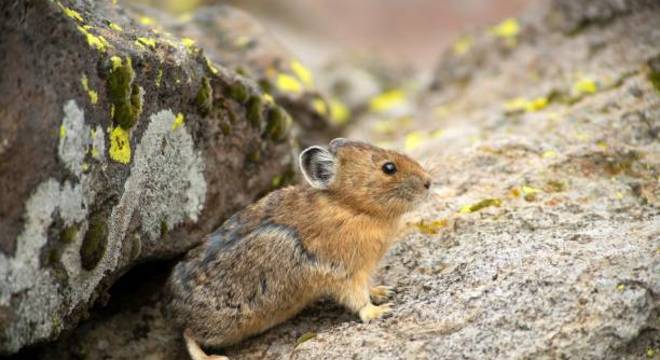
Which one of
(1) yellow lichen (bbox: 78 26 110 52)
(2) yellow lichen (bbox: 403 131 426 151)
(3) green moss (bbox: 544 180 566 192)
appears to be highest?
(1) yellow lichen (bbox: 78 26 110 52)

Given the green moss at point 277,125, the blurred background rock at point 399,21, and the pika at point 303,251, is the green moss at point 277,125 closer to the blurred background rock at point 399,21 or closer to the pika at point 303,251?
the pika at point 303,251

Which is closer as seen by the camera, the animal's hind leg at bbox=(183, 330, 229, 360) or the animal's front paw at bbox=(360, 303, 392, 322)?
the animal's front paw at bbox=(360, 303, 392, 322)

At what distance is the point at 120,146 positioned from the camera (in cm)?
644

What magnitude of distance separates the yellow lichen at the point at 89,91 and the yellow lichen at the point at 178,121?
1.39m

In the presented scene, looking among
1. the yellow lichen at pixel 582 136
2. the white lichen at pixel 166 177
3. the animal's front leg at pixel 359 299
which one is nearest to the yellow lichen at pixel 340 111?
the yellow lichen at pixel 582 136

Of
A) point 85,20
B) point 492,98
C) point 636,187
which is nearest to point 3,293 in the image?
point 85,20

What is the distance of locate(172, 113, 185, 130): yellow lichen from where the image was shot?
24.1 ft

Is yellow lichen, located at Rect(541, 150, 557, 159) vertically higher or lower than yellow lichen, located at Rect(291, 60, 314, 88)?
lower

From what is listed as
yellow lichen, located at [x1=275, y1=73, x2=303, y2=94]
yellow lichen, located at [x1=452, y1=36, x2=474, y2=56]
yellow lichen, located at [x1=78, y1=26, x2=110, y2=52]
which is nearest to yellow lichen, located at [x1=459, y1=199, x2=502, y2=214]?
yellow lichen, located at [x1=275, y1=73, x2=303, y2=94]

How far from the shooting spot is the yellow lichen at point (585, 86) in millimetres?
10641

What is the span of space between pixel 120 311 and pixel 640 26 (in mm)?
8278

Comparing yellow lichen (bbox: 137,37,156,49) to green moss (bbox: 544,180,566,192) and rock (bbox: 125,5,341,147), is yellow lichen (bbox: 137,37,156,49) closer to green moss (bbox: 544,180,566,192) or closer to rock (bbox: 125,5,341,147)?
rock (bbox: 125,5,341,147)

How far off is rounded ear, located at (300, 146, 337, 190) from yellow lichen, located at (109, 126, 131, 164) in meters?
1.83

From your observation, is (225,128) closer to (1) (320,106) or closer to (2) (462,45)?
Result: (1) (320,106)
